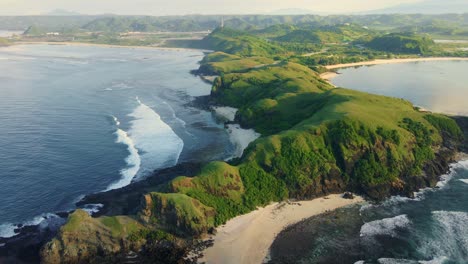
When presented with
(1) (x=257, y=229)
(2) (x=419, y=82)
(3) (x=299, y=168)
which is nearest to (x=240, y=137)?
(3) (x=299, y=168)

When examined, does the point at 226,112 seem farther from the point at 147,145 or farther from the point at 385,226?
the point at 385,226

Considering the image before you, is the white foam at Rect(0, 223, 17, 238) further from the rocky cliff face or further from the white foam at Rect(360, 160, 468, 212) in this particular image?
the white foam at Rect(360, 160, 468, 212)

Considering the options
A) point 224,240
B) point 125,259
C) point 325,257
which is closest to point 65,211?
point 125,259

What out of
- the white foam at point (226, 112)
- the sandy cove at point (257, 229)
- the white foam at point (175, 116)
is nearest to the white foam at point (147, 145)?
the white foam at point (175, 116)

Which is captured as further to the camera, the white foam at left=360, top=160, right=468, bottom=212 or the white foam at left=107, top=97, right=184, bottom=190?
the white foam at left=107, top=97, right=184, bottom=190

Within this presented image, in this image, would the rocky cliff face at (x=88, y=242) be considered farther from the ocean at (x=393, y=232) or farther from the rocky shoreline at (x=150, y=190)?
the ocean at (x=393, y=232)

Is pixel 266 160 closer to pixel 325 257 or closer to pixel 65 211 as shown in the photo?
pixel 325 257

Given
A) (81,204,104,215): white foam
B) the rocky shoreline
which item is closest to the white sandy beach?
the rocky shoreline
